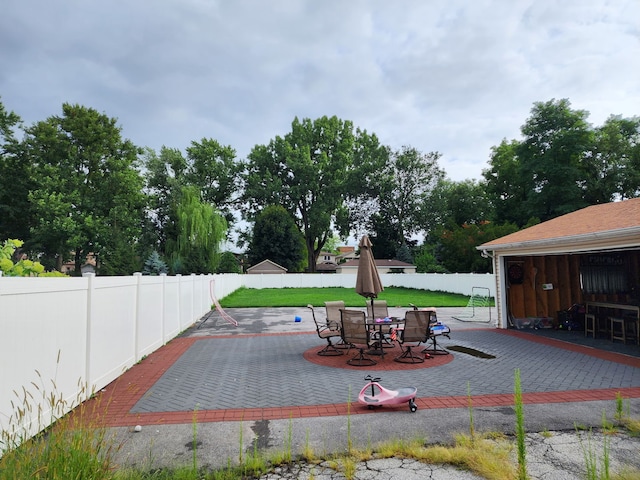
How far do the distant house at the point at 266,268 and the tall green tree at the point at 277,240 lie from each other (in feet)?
7.60

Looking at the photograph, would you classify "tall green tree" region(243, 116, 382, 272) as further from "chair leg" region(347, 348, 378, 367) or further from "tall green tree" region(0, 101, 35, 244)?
"chair leg" region(347, 348, 378, 367)

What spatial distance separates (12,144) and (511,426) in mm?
46145

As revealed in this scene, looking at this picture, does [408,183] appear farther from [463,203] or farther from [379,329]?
[379,329]

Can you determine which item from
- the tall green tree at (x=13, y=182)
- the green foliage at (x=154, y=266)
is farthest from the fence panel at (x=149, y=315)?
the tall green tree at (x=13, y=182)

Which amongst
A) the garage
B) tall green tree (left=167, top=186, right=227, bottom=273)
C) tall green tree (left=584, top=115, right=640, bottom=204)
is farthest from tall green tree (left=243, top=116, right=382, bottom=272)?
the garage

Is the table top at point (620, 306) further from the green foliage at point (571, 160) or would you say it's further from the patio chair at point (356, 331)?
the green foliage at point (571, 160)

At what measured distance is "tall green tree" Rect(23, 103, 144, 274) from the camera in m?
33.2

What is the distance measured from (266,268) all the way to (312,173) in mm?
14269

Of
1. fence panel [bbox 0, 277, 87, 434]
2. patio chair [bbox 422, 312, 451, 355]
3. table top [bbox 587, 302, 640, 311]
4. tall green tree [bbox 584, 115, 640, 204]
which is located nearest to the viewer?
fence panel [bbox 0, 277, 87, 434]

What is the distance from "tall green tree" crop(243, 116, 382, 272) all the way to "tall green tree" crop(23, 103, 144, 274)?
17.3m

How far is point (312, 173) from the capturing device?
163 ft

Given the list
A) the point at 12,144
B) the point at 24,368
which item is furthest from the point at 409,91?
the point at 12,144

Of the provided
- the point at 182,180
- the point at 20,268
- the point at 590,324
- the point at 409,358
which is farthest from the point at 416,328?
the point at 182,180

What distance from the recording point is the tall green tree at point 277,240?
47688 millimetres
